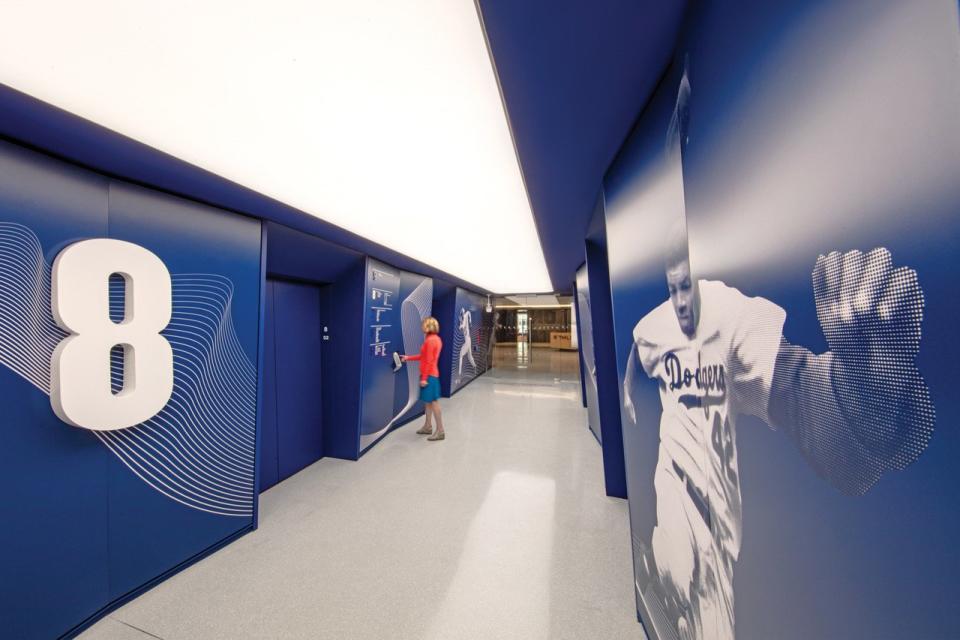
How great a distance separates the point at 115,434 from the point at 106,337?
59 centimetres

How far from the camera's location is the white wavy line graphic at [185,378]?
154 centimetres

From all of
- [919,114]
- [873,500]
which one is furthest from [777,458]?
[919,114]

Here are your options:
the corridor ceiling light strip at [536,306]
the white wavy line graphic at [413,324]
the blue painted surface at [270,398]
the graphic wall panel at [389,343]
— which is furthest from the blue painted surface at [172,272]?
the corridor ceiling light strip at [536,306]

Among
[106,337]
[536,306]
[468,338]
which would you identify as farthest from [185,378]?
[536,306]

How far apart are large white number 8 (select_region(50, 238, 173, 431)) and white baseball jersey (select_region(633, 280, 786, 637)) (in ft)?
9.29

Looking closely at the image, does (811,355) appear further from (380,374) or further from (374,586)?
(380,374)

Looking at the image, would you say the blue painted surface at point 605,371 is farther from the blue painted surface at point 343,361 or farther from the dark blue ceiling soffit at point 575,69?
the blue painted surface at point 343,361

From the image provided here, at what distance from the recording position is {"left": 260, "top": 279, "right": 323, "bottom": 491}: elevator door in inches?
134

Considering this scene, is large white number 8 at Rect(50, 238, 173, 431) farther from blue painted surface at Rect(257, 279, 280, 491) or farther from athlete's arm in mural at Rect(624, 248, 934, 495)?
athlete's arm in mural at Rect(624, 248, 934, 495)

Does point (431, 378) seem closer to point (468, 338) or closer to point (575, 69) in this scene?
point (468, 338)

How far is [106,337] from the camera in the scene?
1737 millimetres

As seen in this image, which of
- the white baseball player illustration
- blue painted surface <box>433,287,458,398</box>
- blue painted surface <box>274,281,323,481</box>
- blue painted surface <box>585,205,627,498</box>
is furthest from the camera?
the white baseball player illustration

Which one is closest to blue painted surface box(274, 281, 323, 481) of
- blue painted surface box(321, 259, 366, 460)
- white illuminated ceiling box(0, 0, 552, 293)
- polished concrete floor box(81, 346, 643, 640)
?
blue painted surface box(321, 259, 366, 460)

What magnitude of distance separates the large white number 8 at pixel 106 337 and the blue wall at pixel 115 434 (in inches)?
4.0
